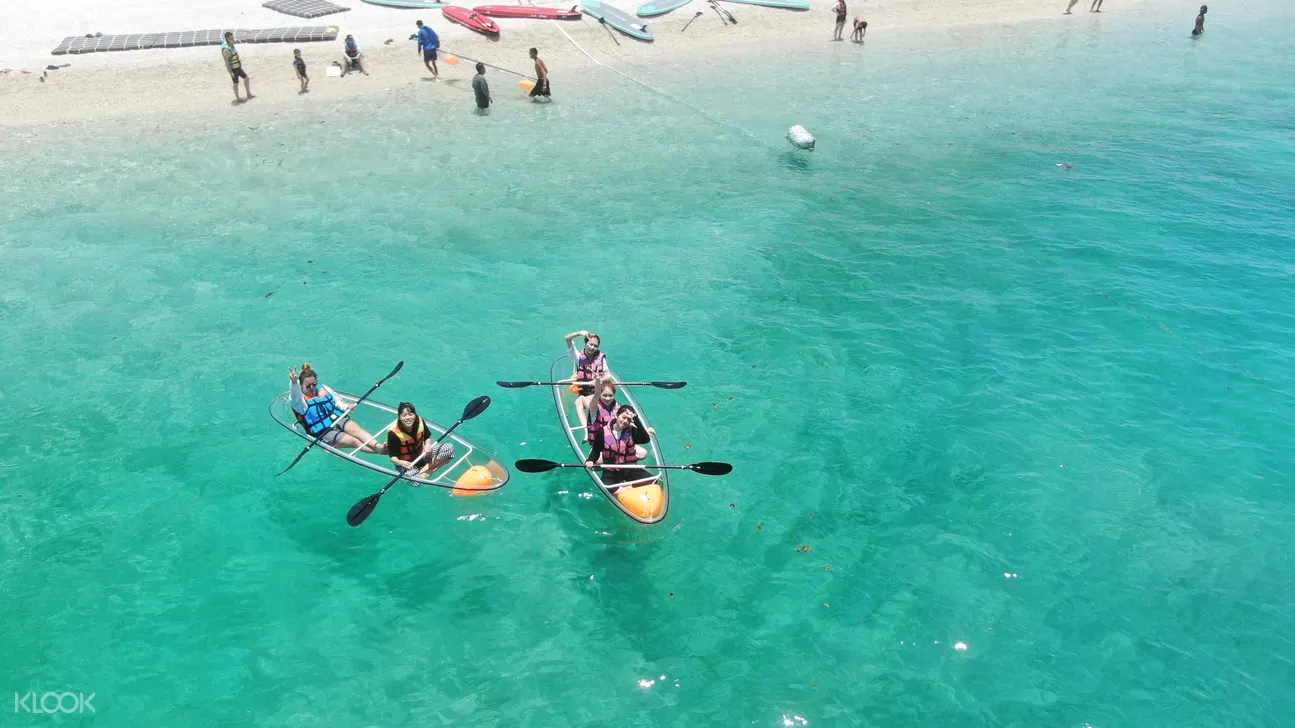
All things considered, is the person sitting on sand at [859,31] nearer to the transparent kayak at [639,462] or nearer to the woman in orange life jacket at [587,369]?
the transparent kayak at [639,462]

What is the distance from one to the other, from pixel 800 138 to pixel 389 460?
16832 mm

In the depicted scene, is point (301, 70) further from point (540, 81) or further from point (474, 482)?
point (474, 482)

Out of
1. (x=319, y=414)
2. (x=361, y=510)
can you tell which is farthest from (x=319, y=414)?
(x=361, y=510)

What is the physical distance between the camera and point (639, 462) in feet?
42.8

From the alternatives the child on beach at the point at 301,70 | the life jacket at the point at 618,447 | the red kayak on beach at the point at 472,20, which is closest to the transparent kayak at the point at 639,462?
the life jacket at the point at 618,447

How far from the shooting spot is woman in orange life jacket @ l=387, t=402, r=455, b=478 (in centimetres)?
1277

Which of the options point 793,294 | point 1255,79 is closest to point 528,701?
point 793,294

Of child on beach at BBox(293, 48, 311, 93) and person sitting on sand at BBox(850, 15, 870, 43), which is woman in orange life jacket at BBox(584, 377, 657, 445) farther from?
person sitting on sand at BBox(850, 15, 870, 43)

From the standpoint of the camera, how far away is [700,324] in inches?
708

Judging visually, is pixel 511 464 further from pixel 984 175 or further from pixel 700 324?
pixel 984 175

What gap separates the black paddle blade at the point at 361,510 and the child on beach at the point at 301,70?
2057 cm

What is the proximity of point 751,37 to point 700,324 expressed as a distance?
2303 centimetres

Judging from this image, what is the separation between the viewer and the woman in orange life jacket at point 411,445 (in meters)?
12.8

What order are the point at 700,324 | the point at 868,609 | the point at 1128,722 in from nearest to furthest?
the point at 1128,722 < the point at 868,609 < the point at 700,324
